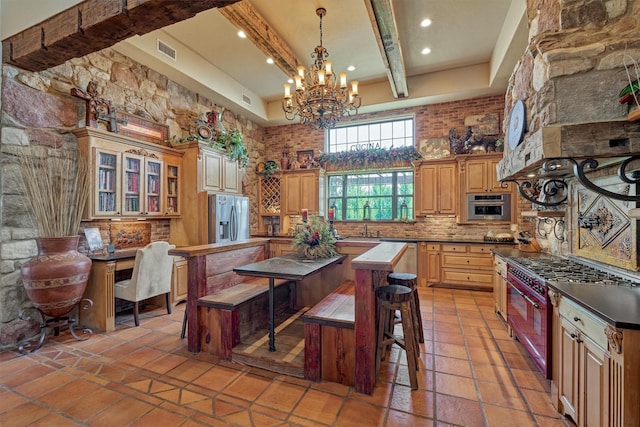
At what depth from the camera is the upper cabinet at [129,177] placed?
3.29m

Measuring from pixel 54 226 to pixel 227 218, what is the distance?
2.13 meters

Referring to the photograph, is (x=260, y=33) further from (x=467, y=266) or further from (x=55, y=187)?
(x=467, y=266)

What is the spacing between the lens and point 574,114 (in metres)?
1.96

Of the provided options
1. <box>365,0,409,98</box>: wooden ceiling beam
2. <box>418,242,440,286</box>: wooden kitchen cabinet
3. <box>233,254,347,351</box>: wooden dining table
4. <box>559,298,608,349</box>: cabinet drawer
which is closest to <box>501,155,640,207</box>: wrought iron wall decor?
<box>559,298,608,349</box>: cabinet drawer

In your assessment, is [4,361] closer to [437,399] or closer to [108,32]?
[108,32]

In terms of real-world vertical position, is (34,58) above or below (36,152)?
above

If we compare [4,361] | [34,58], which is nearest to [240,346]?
[4,361]

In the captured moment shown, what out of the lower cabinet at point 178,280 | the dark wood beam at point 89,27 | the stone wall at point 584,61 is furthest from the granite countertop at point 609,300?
the lower cabinet at point 178,280

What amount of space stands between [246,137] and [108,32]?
3884 millimetres

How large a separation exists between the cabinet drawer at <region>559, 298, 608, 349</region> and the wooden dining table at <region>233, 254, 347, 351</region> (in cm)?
174

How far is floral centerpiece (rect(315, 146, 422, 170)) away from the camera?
18.6ft

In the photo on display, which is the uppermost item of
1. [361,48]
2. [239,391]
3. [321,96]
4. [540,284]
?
[361,48]

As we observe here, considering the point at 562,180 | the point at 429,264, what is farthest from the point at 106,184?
the point at 562,180

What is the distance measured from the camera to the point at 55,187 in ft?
10.0
